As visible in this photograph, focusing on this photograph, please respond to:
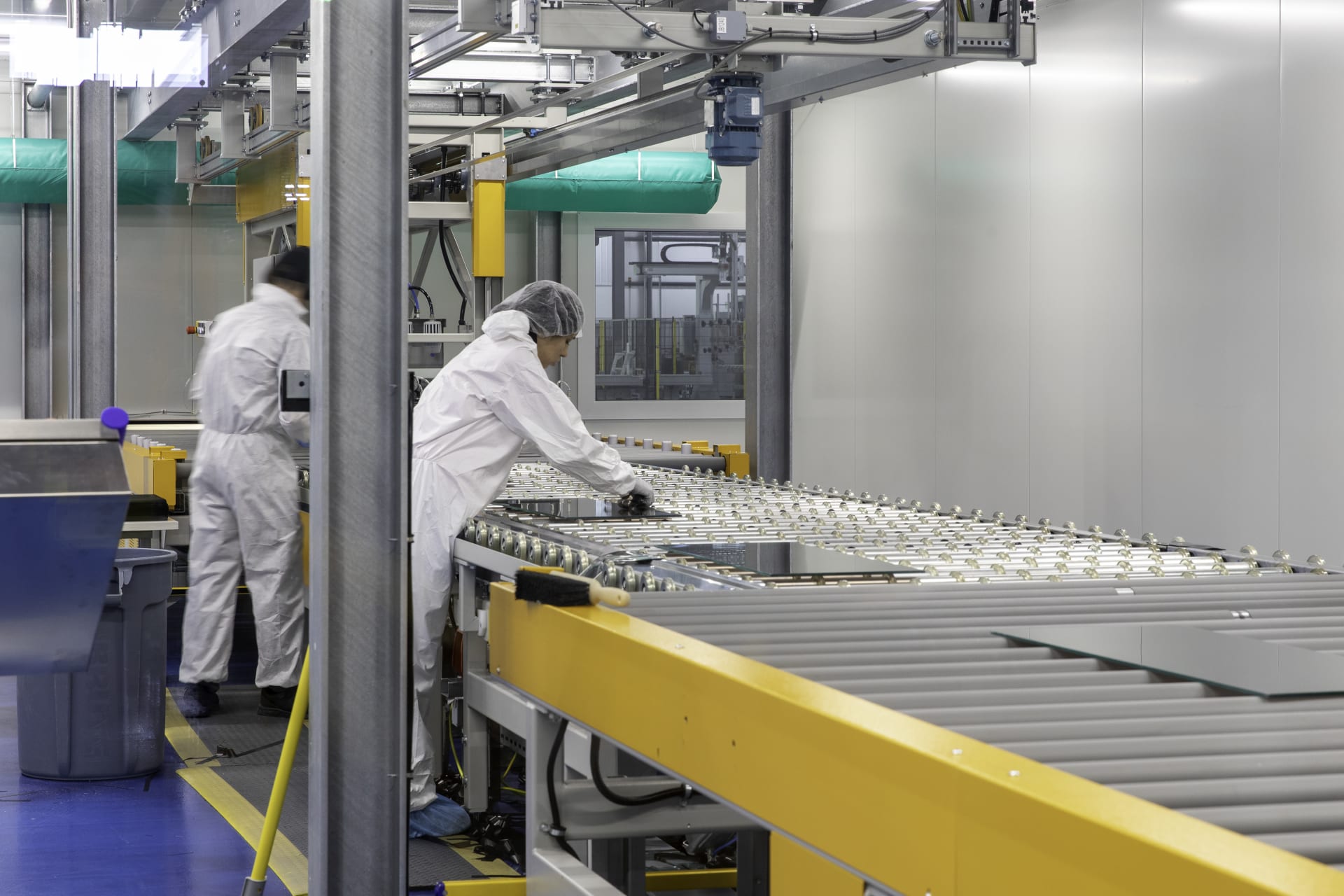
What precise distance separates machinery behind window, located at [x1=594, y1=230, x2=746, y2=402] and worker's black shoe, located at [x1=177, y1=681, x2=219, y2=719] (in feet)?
14.2

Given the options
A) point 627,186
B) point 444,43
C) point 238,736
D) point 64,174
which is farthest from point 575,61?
point 64,174

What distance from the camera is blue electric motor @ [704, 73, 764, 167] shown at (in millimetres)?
3322

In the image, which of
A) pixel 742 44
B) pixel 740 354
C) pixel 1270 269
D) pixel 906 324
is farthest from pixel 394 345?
pixel 740 354

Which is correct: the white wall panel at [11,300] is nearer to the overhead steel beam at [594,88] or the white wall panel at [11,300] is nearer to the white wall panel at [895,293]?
the overhead steel beam at [594,88]

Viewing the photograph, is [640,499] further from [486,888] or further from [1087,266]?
[1087,266]

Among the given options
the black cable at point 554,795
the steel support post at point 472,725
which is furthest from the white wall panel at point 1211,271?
the black cable at point 554,795

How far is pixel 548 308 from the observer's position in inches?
147

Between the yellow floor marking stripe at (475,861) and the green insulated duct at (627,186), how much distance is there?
5072mm

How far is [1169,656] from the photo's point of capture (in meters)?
1.57

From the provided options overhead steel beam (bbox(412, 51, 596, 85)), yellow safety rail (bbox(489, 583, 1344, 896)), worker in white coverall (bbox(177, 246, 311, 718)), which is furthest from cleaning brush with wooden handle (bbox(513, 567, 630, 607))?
overhead steel beam (bbox(412, 51, 596, 85))

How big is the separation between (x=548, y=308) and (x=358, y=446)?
1455 millimetres

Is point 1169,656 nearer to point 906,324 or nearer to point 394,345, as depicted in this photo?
point 394,345

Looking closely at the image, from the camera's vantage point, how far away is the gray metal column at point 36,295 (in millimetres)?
5926

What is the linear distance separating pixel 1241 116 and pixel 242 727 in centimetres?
389
